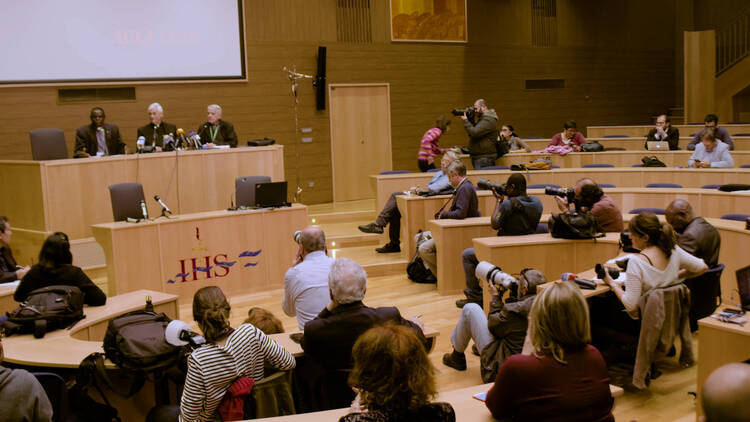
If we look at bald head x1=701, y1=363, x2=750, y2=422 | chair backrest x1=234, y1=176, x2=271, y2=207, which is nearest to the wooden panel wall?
chair backrest x1=234, y1=176, x2=271, y2=207

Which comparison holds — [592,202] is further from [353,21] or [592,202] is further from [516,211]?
[353,21]

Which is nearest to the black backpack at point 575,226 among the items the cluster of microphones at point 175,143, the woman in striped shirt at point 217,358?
the woman in striped shirt at point 217,358

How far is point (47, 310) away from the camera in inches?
165

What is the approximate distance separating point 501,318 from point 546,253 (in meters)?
1.96

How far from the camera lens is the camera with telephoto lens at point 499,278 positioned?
14.2 feet

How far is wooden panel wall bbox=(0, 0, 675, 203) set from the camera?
10680 mm

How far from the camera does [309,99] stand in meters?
12.0

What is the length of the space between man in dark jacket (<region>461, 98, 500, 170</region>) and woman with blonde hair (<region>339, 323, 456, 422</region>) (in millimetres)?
8270

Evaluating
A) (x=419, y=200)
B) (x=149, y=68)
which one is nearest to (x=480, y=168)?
(x=419, y=200)

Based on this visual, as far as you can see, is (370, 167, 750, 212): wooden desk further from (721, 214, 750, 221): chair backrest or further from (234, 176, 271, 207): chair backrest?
(721, 214, 750, 221): chair backrest

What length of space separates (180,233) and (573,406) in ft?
17.2

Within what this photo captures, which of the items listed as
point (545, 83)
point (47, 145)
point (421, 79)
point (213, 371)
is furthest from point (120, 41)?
point (545, 83)

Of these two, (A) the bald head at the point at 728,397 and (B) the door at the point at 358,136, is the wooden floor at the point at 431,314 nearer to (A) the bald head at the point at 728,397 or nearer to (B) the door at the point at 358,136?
(B) the door at the point at 358,136

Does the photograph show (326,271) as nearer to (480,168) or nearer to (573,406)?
(573,406)
